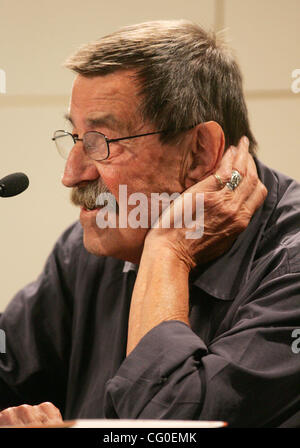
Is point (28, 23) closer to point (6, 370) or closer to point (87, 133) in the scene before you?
point (87, 133)

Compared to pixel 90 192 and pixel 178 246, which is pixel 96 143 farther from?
pixel 178 246

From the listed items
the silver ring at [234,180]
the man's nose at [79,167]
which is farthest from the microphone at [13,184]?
the silver ring at [234,180]

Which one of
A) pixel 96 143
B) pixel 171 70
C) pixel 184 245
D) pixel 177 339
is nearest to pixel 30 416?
pixel 177 339

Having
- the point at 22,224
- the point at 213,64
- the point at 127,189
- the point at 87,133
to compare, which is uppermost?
the point at 213,64

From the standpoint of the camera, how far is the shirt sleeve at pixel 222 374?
3.11 feet

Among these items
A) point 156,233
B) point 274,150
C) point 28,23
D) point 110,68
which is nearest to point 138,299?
point 156,233

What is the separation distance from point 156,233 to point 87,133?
0.22 metres

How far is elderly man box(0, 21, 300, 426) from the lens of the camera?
0.97 metres

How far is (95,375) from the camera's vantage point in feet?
4.29

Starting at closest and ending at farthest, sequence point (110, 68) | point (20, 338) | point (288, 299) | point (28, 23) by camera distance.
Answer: point (288, 299) → point (110, 68) → point (20, 338) → point (28, 23)

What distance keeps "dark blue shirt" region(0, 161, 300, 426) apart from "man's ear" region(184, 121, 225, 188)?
0.43 feet

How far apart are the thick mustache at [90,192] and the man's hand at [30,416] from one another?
1.23 feet

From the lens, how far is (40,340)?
1.43 meters
